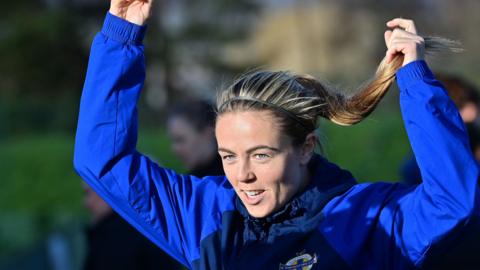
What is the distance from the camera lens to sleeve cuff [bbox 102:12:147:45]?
2900 millimetres

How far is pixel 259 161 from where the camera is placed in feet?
8.87

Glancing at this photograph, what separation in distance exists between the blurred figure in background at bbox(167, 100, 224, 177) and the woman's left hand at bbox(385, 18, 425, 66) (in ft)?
8.77

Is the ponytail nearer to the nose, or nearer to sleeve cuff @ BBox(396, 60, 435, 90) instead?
sleeve cuff @ BBox(396, 60, 435, 90)

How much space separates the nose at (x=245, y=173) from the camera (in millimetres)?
2687

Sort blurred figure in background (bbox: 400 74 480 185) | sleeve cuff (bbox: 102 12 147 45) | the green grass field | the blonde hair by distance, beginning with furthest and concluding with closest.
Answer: the green grass field
blurred figure in background (bbox: 400 74 480 185)
sleeve cuff (bbox: 102 12 147 45)
the blonde hair

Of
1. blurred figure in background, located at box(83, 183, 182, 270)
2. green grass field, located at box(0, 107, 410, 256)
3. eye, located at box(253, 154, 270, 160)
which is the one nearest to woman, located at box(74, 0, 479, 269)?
eye, located at box(253, 154, 270, 160)

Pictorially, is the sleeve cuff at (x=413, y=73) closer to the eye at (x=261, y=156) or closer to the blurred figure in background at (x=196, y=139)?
the eye at (x=261, y=156)

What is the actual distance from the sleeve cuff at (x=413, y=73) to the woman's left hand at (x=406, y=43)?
0.06 feet

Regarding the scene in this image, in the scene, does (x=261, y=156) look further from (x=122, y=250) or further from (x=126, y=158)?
(x=122, y=250)

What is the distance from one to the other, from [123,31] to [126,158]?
0.41 m

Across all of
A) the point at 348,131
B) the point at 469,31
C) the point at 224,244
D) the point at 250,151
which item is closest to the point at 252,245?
the point at 224,244

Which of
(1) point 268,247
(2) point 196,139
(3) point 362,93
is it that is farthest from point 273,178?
(2) point 196,139

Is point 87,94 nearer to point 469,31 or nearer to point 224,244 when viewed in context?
point 224,244

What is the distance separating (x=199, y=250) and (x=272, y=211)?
0.29 m
